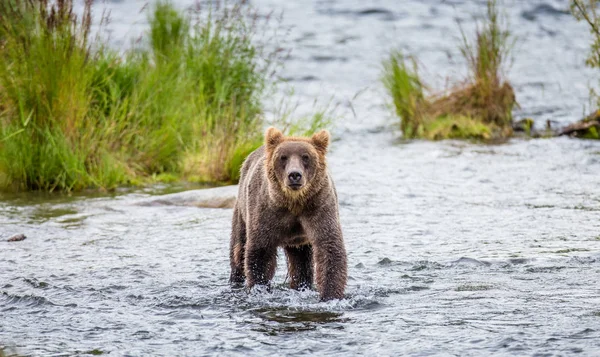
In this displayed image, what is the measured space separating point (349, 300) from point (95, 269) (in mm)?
2234

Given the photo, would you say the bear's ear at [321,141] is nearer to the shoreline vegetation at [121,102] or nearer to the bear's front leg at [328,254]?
the bear's front leg at [328,254]

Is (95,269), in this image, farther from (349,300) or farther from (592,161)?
(592,161)

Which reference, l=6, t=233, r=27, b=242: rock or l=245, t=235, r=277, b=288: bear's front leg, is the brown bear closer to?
l=245, t=235, r=277, b=288: bear's front leg

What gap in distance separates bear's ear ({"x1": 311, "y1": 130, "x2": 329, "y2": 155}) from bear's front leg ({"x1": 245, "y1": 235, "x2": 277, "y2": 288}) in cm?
73

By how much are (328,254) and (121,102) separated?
611cm

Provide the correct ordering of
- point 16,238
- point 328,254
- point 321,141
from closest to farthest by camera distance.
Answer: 1. point 328,254
2. point 321,141
3. point 16,238

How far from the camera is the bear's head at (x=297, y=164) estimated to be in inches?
240

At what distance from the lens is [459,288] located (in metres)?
6.75

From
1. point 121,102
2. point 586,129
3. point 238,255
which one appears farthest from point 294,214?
point 586,129

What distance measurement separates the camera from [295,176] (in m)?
5.97

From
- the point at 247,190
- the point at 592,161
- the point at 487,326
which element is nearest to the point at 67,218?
the point at 247,190

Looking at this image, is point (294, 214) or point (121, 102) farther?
point (121, 102)

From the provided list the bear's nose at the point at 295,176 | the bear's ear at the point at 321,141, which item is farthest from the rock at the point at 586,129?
the bear's nose at the point at 295,176

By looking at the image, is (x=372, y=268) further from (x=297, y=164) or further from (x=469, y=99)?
(x=469, y=99)
